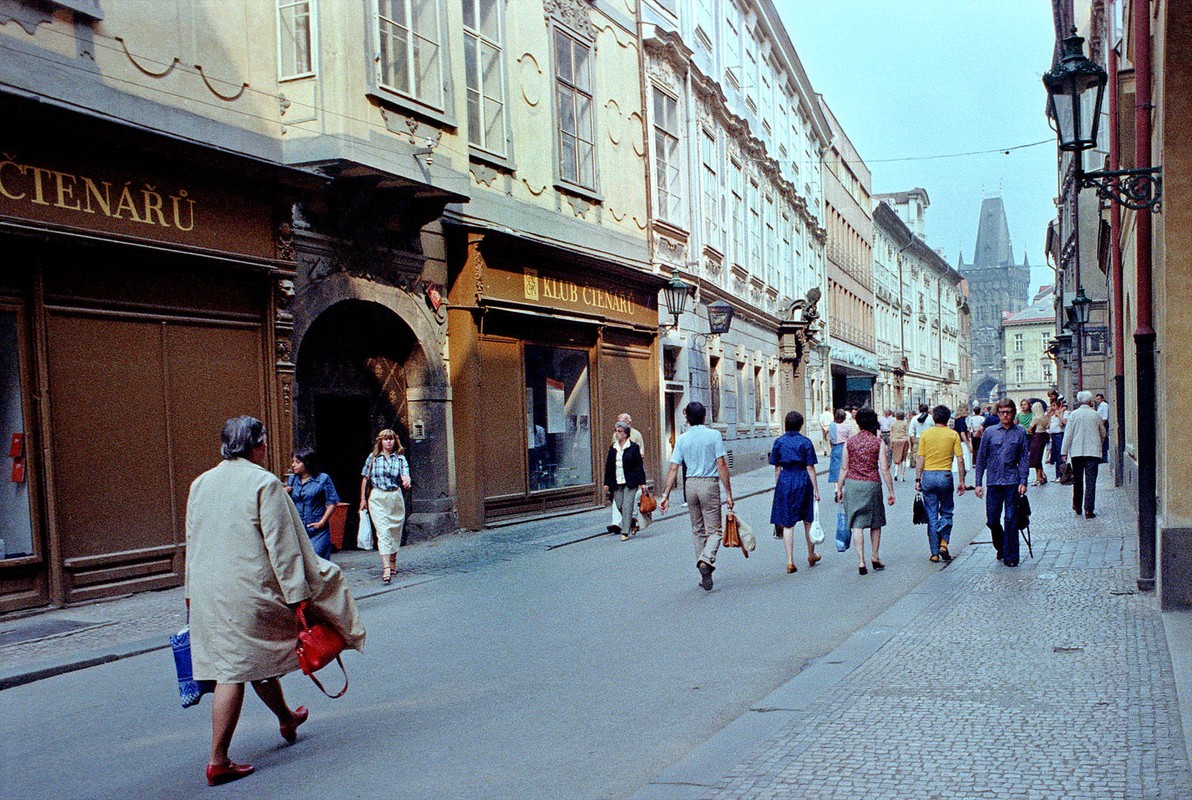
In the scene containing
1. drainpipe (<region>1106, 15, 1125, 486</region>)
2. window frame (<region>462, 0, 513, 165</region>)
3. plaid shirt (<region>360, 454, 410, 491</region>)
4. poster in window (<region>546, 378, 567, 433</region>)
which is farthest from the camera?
drainpipe (<region>1106, 15, 1125, 486</region>)

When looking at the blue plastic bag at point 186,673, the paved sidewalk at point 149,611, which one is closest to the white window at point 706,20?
the paved sidewalk at point 149,611

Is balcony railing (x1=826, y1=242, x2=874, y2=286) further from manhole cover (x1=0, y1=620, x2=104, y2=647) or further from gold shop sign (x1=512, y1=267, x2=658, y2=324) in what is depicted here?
manhole cover (x1=0, y1=620, x2=104, y2=647)

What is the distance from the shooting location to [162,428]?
11.3 meters

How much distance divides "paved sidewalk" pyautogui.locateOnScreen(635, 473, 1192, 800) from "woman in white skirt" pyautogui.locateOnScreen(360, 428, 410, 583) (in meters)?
5.55

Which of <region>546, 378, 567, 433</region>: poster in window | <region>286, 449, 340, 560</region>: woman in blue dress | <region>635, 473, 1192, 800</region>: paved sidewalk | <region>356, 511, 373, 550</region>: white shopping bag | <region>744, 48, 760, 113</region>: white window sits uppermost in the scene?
<region>744, 48, 760, 113</region>: white window

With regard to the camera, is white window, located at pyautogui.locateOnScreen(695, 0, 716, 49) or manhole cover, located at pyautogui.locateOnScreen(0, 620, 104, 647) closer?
manhole cover, located at pyautogui.locateOnScreen(0, 620, 104, 647)

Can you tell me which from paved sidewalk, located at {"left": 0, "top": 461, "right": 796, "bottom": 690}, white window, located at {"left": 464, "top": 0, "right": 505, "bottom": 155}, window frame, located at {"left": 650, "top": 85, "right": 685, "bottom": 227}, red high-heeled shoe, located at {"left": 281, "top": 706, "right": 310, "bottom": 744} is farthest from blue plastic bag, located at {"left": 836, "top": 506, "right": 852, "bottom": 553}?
window frame, located at {"left": 650, "top": 85, "right": 685, "bottom": 227}

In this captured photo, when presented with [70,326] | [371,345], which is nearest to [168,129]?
[70,326]

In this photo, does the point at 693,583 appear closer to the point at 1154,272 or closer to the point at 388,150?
the point at 1154,272

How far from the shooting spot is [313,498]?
989 cm

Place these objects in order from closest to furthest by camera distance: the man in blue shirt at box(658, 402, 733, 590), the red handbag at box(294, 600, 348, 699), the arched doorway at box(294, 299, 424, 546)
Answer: the red handbag at box(294, 600, 348, 699)
the man in blue shirt at box(658, 402, 733, 590)
the arched doorway at box(294, 299, 424, 546)

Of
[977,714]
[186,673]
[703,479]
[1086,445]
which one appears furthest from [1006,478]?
[186,673]

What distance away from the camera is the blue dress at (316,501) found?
986cm

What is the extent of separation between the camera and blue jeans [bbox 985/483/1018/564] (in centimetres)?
1098
